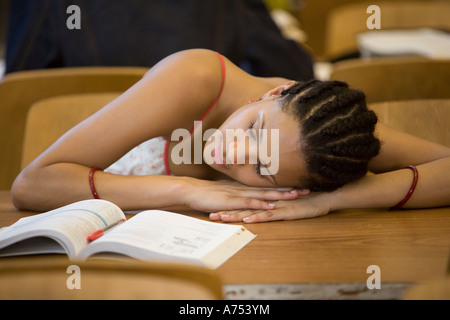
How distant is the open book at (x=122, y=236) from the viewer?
0.96 m

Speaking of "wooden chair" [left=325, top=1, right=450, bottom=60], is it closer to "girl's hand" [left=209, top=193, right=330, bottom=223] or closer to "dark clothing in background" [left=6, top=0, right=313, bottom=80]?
"dark clothing in background" [left=6, top=0, right=313, bottom=80]

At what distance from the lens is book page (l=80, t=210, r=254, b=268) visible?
0.95 meters

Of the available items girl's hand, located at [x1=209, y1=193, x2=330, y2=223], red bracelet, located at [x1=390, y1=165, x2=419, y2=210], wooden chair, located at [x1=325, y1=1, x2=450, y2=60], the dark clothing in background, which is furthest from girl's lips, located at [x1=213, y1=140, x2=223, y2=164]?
wooden chair, located at [x1=325, y1=1, x2=450, y2=60]

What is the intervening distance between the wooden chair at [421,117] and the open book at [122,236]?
0.70 m

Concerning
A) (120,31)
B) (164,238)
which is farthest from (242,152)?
(120,31)

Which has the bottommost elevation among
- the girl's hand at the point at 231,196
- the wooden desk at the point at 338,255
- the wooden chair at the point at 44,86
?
the wooden desk at the point at 338,255

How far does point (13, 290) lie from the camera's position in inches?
23.0

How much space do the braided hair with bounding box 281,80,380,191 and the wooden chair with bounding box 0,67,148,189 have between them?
0.73 metres

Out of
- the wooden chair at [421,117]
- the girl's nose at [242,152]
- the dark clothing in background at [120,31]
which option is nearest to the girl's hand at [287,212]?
the girl's nose at [242,152]

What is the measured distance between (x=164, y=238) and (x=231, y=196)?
0.92 ft

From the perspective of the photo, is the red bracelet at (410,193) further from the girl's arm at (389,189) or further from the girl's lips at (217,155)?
the girl's lips at (217,155)

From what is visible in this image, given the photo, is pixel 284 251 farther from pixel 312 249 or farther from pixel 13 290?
pixel 13 290

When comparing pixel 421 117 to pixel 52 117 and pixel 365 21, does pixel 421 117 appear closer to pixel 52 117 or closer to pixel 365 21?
pixel 52 117

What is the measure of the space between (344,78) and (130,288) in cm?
141
